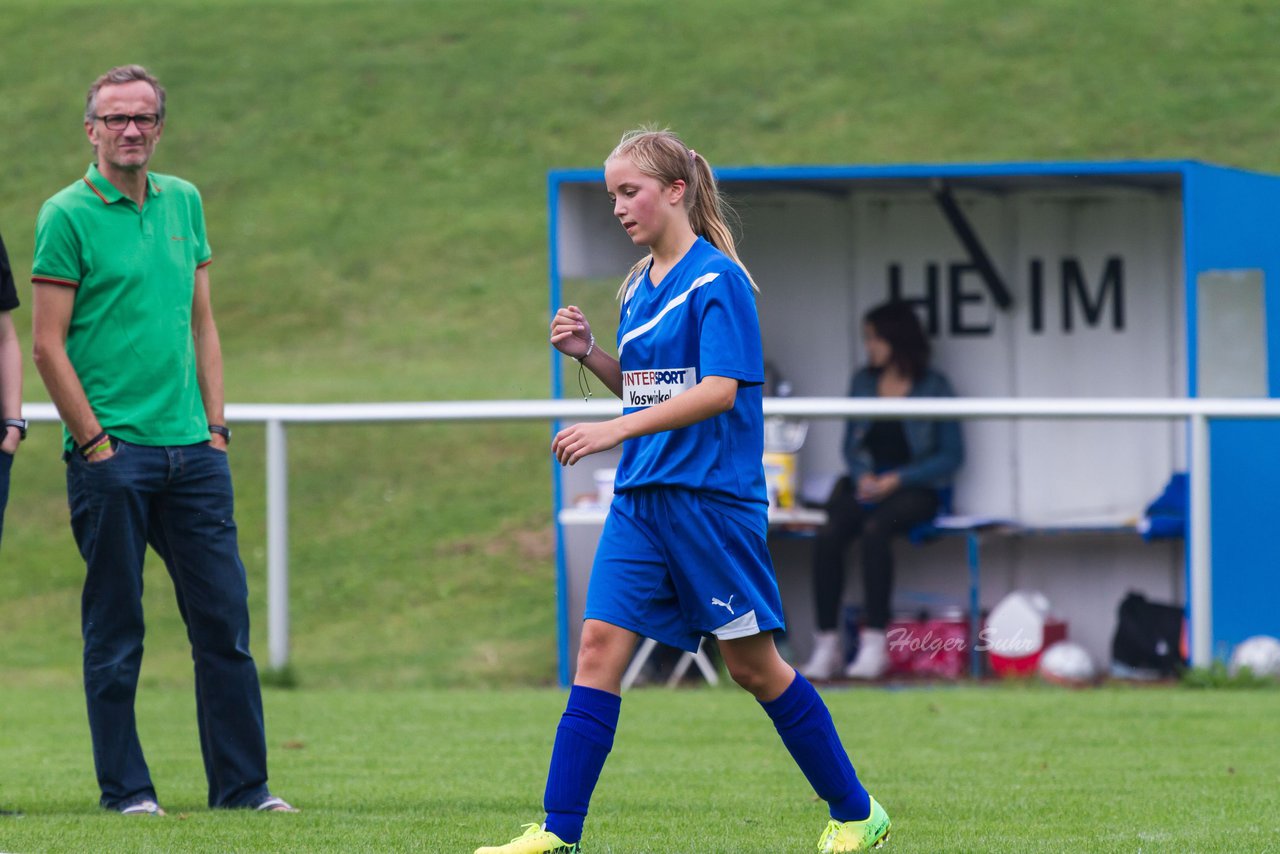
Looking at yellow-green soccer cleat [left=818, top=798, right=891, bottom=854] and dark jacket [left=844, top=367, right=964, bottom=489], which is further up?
dark jacket [left=844, top=367, right=964, bottom=489]

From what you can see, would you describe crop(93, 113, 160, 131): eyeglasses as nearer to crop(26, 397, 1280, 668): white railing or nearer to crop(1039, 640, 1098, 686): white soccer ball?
crop(26, 397, 1280, 668): white railing

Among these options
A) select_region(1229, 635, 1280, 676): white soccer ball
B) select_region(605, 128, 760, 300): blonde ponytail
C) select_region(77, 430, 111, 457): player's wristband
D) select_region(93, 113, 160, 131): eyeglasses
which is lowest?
select_region(1229, 635, 1280, 676): white soccer ball

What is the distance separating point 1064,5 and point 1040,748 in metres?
22.1

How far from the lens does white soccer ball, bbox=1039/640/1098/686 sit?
32.0 feet

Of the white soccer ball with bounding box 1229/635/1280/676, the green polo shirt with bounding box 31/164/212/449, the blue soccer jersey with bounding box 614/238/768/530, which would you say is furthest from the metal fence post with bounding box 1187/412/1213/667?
the green polo shirt with bounding box 31/164/212/449

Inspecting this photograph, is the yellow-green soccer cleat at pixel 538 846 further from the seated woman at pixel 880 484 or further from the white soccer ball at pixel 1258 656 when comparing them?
the seated woman at pixel 880 484

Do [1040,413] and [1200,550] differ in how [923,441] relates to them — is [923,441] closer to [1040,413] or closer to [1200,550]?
[1040,413]

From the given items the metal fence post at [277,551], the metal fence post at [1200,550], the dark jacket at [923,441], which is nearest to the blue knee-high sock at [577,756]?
the metal fence post at [277,551]

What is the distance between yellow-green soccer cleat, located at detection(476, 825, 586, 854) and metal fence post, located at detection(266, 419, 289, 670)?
505 cm

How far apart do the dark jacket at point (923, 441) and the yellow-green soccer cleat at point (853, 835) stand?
5976 mm

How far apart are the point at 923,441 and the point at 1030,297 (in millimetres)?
1167

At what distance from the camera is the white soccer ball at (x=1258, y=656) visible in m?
9.14

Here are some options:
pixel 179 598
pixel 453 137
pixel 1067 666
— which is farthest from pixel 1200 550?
pixel 453 137

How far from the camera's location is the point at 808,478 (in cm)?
1130
